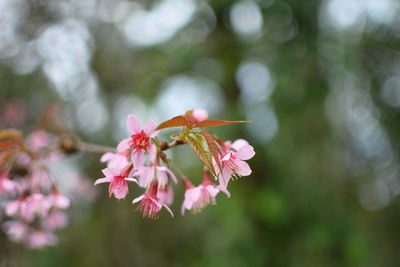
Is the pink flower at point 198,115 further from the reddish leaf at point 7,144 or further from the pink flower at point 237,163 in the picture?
the reddish leaf at point 7,144

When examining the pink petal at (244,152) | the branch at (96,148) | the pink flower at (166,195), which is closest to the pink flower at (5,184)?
the branch at (96,148)

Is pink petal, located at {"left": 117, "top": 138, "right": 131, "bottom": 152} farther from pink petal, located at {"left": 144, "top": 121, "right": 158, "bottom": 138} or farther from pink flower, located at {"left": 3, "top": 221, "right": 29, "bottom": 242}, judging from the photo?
pink flower, located at {"left": 3, "top": 221, "right": 29, "bottom": 242}

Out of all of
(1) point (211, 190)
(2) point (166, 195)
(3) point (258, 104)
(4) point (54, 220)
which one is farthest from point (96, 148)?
(3) point (258, 104)

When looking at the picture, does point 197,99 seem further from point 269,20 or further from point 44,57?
point 44,57

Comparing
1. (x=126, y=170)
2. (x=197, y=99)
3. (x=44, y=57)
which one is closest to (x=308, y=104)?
(x=197, y=99)

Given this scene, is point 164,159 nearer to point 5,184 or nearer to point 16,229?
point 5,184

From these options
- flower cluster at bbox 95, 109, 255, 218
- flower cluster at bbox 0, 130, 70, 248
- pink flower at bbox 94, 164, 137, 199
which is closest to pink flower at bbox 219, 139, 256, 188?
flower cluster at bbox 95, 109, 255, 218

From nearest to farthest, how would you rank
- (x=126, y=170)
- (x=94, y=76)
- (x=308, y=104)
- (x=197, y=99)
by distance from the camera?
(x=126, y=170)
(x=308, y=104)
(x=197, y=99)
(x=94, y=76)
